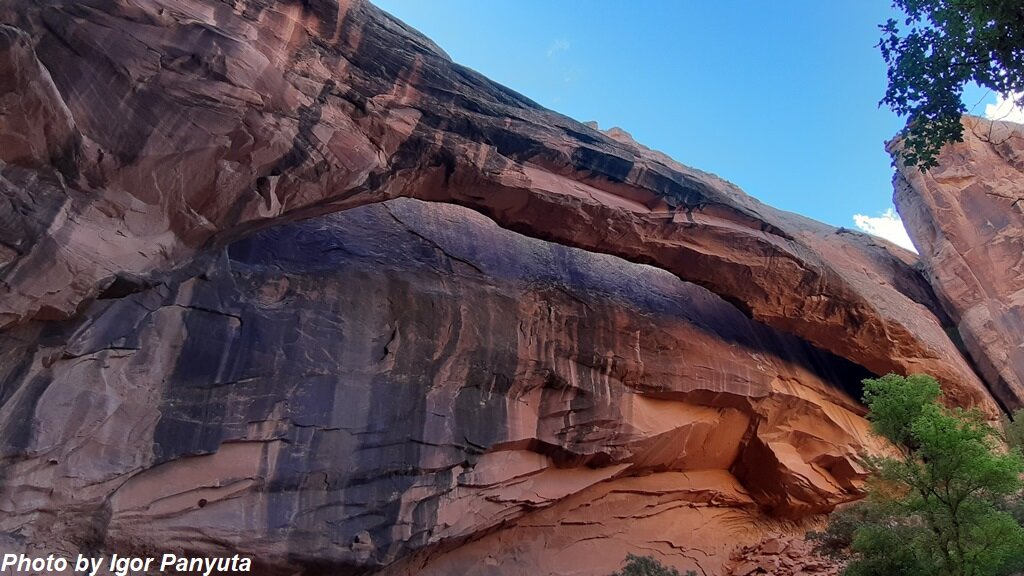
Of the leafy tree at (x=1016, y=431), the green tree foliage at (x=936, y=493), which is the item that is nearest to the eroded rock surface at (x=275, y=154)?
the green tree foliage at (x=936, y=493)

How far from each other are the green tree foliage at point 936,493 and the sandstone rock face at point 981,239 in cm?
1265

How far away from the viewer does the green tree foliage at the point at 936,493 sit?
907cm

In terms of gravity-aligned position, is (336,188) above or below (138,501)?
above

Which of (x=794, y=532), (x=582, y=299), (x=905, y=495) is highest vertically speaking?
(x=582, y=299)

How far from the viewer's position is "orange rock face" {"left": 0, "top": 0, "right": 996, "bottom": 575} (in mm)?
8703

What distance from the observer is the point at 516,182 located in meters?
12.5

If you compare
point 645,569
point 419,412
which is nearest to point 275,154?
point 419,412

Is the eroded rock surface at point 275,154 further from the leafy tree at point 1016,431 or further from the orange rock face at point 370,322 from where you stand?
the leafy tree at point 1016,431

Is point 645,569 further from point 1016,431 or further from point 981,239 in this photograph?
point 981,239

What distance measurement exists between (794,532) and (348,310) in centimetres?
1305

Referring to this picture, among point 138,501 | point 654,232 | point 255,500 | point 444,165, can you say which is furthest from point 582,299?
point 138,501

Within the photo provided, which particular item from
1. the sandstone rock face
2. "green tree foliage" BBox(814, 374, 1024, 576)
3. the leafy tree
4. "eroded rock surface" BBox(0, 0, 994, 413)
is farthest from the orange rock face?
"green tree foliage" BBox(814, 374, 1024, 576)

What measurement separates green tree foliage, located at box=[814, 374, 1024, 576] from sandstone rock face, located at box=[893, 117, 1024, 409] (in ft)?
41.5

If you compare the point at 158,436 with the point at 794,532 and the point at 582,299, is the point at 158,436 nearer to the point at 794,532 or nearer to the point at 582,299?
the point at 582,299
